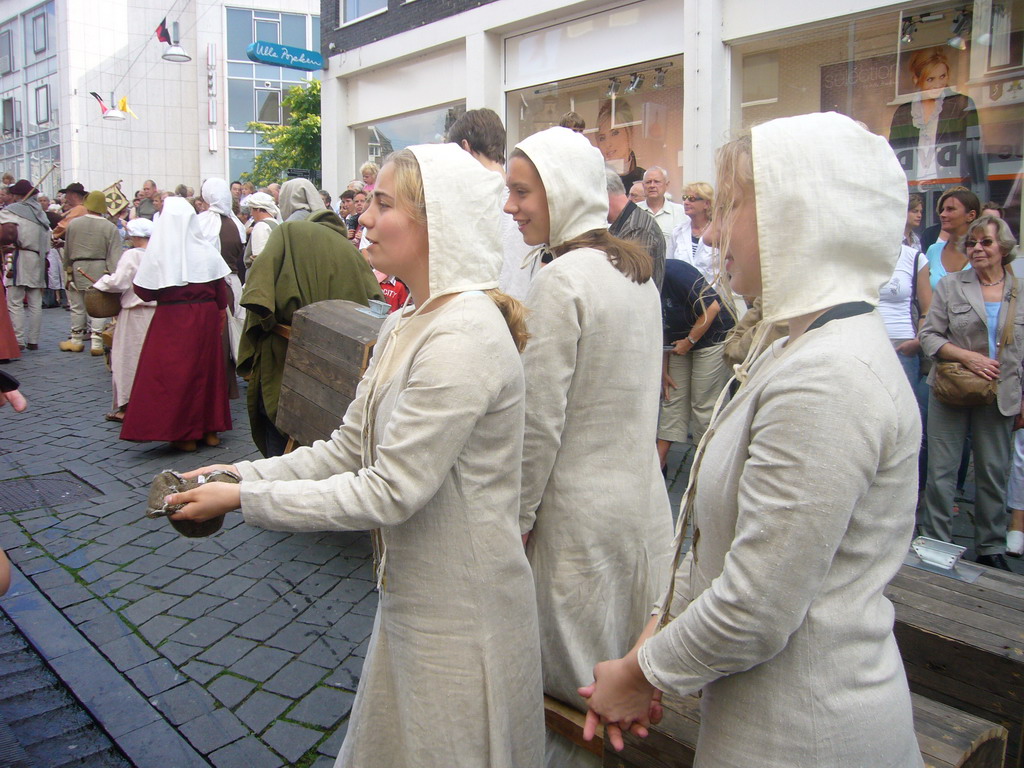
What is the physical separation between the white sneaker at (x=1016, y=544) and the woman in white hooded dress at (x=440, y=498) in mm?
4034

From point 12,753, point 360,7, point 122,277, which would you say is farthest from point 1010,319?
point 360,7

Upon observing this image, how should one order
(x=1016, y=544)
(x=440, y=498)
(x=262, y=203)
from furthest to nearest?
1. (x=262, y=203)
2. (x=1016, y=544)
3. (x=440, y=498)

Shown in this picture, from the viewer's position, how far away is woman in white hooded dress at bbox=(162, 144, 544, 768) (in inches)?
70.0

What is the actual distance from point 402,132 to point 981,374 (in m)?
13.2

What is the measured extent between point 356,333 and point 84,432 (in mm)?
4551

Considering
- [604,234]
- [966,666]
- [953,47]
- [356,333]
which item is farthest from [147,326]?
[953,47]

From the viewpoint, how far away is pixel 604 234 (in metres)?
2.67

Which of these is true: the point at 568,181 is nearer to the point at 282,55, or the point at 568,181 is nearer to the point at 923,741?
the point at 923,741

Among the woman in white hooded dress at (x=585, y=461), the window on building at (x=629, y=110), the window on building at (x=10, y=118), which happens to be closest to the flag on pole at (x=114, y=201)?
the window on building at (x=629, y=110)

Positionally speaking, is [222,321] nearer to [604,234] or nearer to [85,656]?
[85,656]

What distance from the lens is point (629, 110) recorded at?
1192 centimetres

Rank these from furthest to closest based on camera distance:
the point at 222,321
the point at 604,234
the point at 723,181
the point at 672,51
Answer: the point at 672,51 < the point at 222,321 < the point at 604,234 < the point at 723,181

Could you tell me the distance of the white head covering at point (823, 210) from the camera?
1.33 m

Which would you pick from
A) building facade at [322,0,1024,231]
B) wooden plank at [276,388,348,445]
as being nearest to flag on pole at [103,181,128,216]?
building facade at [322,0,1024,231]
